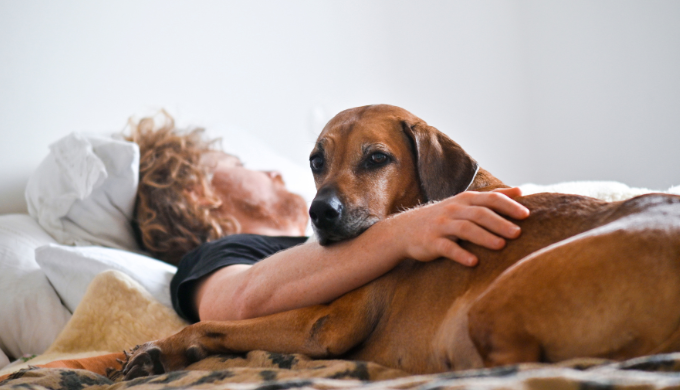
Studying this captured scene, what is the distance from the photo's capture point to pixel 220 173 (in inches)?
121

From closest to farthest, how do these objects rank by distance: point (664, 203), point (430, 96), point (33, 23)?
point (664, 203)
point (33, 23)
point (430, 96)

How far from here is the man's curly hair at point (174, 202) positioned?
2773 millimetres

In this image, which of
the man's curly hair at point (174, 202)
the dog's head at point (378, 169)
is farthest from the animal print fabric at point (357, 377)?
the man's curly hair at point (174, 202)

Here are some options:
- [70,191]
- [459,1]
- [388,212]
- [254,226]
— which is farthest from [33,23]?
[459,1]

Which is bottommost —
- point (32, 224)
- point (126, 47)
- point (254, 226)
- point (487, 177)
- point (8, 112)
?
point (254, 226)

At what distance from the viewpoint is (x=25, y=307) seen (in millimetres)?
2205

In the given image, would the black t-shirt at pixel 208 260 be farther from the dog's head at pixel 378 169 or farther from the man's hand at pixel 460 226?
the man's hand at pixel 460 226

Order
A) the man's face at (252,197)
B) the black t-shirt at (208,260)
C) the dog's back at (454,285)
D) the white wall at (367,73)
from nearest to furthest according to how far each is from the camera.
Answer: the dog's back at (454,285) → the black t-shirt at (208,260) → the man's face at (252,197) → the white wall at (367,73)

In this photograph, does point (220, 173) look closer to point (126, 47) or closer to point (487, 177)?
point (126, 47)

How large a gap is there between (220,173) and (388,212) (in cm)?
165

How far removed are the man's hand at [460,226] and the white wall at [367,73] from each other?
106 inches

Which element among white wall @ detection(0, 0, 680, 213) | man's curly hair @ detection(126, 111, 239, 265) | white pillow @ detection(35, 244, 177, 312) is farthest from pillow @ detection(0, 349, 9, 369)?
white wall @ detection(0, 0, 680, 213)

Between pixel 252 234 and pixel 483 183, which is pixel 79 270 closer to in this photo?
pixel 252 234

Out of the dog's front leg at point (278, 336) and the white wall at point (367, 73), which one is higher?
the white wall at point (367, 73)
